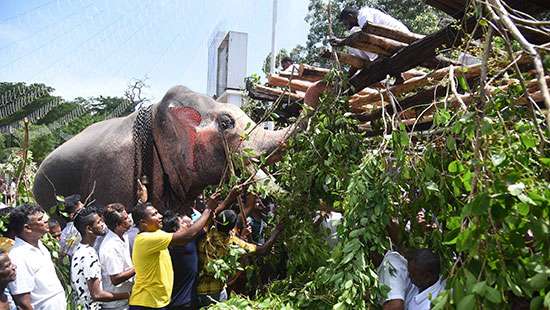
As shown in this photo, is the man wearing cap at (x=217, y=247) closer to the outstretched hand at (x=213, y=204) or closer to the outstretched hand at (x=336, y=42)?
the outstretched hand at (x=213, y=204)

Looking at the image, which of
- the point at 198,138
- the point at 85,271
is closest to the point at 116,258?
the point at 85,271

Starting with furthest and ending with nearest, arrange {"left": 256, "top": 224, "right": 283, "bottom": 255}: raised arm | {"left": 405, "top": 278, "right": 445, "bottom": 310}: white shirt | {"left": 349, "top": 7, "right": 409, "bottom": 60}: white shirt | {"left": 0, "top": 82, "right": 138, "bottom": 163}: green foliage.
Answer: {"left": 0, "top": 82, "right": 138, "bottom": 163}: green foliage → {"left": 256, "top": 224, "right": 283, "bottom": 255}: raised arm → {"left": 349, "top": 7, "right": 409, "bottom": 60}: white shirt → {"left": 405, "top": 278, "right": 445, "bottom": 310}: white shirt

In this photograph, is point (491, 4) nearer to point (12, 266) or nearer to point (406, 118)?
point (12, 266)

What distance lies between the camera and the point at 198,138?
6.50m

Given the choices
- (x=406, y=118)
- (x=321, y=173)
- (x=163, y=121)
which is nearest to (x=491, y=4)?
(x=321, y=173)

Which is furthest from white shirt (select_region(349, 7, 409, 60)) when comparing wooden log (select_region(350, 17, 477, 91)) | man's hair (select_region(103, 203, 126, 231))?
man's hair (select_region(103, 203, 126, 231))

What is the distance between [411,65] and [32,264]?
9.56 feet

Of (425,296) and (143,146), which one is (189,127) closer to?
(143,146)

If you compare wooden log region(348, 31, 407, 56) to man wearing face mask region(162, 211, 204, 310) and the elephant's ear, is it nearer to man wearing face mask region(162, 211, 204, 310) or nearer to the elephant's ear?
man wearing face mask region(162, 211, 204, 310)

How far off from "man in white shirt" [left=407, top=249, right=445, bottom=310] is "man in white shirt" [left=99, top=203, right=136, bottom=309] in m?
2.25

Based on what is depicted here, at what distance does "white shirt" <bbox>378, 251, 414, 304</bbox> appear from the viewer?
347cm

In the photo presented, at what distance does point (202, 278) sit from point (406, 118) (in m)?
2.80

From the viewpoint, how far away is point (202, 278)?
16.9ft

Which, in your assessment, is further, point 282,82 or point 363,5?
point 363,5
